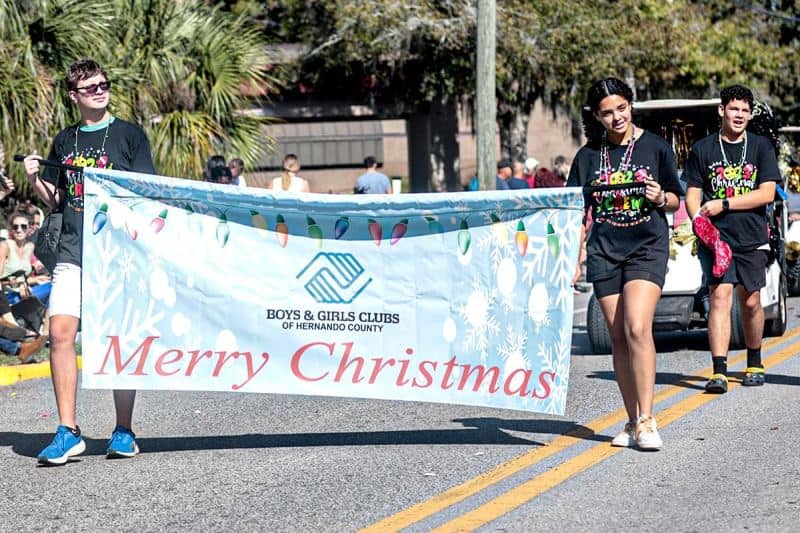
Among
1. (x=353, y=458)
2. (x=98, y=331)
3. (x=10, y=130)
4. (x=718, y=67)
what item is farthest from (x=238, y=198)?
(x=718, y=67)

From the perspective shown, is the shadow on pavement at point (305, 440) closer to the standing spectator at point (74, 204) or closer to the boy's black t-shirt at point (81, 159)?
the standing spectator at point (74, 204)

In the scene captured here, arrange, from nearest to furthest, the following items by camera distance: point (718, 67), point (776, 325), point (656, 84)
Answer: point (776, 325), point (718, 67), point (656, 84)

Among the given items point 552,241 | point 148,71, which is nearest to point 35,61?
point 148,71

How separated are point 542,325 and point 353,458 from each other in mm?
1148

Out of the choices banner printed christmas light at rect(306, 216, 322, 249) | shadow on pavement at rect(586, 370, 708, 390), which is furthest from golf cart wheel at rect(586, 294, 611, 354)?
banner printed christmas light at rect(306, 216, 322, 249)

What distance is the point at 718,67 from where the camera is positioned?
3369 cm

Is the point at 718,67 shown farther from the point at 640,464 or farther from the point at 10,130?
the point at 640,464

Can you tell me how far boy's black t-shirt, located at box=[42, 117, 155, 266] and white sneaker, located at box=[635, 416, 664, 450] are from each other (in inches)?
108

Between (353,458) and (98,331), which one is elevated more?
(98,331)

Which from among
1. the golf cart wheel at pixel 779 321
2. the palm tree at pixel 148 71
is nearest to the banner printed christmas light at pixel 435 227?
the golf cart wheel at pixel 779 321

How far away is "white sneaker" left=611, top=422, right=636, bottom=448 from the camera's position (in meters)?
7.21

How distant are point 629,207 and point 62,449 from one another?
10.0 feet

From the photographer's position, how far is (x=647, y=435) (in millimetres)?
7062

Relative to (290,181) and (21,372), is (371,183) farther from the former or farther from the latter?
(21,372)
